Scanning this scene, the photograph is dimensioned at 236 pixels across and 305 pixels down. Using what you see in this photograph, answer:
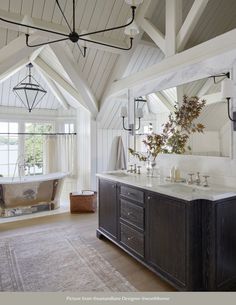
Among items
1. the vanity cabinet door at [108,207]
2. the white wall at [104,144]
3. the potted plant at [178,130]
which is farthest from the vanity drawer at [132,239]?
the white wall at [104,144]

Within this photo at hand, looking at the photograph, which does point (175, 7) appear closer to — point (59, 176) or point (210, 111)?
point (210, 111)

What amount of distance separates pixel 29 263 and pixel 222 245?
6.84 ft

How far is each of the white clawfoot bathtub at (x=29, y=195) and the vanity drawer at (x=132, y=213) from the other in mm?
2430

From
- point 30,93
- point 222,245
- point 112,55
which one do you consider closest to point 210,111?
point 222,245

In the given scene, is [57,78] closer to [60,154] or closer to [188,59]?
[60,154]

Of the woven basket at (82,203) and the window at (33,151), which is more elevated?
the window at (33,151)

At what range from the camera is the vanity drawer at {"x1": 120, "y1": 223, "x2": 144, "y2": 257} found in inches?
104

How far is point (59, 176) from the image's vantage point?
5082mm

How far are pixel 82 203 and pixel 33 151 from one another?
2005 millimetres

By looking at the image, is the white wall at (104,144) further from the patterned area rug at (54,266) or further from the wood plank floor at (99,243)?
the patterned area rug at (54,266)

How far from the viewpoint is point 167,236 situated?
7.46 ft

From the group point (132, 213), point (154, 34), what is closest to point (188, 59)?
point (154, 34)

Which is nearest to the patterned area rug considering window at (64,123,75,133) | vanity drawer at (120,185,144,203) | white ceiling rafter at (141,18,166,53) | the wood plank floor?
the wood plank floor

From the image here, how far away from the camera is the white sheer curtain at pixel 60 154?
589 centimetres
